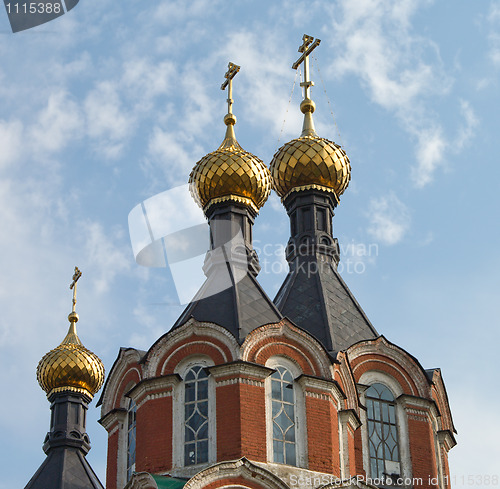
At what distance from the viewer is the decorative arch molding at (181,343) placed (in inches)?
609

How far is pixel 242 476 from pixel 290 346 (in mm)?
2007

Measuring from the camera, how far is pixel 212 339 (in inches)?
610

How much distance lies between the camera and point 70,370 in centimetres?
2041

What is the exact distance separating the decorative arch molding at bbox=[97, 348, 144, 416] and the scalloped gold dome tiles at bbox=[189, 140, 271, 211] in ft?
9.44

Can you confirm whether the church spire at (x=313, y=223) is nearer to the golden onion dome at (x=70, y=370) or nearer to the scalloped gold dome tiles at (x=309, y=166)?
the scalloped gold dome tiles at (x=309, y=166)

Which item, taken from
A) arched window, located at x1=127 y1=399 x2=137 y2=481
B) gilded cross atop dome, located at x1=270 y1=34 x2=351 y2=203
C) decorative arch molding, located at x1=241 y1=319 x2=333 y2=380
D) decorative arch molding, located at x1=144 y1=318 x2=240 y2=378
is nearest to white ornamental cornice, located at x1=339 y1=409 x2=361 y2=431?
decorative arch molding, located at x1=241 y1=319 x2=333 y2=380

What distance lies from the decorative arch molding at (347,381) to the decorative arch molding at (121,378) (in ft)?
8.21

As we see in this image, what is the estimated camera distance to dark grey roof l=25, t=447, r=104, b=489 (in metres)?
19.0

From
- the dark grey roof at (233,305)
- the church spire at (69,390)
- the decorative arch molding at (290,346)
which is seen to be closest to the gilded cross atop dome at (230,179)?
the dark grey roof at (233,305)

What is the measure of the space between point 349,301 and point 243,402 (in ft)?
11.7

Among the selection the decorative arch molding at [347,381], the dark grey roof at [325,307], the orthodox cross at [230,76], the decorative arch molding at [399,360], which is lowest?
the decorative arch molding at [347,381]

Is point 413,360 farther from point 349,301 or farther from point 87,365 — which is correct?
point 87,365

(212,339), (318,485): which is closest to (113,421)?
(212,339)

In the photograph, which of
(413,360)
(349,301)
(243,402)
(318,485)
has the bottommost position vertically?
(318,485)
